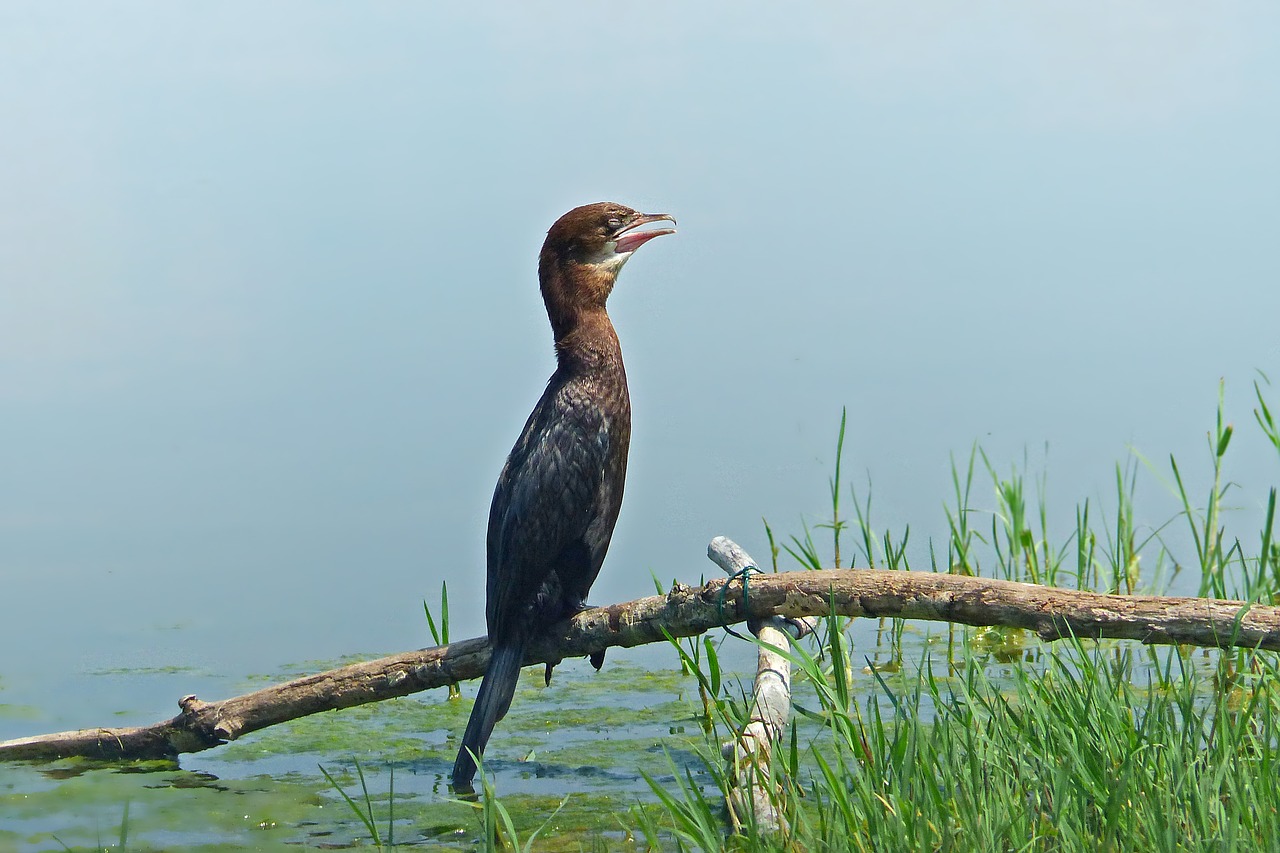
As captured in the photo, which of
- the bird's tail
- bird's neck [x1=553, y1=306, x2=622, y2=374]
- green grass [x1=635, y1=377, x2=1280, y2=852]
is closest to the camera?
green grass [x1=635, y1=377, x2=1280, y2=852]

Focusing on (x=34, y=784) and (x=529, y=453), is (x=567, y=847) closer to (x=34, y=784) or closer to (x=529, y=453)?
(x=529, y=453)

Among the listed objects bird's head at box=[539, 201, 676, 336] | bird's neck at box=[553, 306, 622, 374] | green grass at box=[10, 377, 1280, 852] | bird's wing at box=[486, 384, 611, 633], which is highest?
bird's head at box=[539, 201, 676, 336]

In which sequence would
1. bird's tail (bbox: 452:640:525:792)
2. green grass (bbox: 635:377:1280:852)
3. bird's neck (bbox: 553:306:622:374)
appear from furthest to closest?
bird's neck (bbox: 553:306:622:374) → bird's tail (bbox: 452:640:525:792) → green grass (bbox: 635:377:1280:852)

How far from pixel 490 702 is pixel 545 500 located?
2.32 feet

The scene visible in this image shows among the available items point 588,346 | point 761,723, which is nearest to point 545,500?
point 588,346

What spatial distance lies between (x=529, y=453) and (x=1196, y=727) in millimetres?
2326

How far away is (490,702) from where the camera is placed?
394 cm

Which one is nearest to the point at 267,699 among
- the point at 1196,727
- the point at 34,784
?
the point at 34,784

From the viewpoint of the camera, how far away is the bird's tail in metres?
3.95

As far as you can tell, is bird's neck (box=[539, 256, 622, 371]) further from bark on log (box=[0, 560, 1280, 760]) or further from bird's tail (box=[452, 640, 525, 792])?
bird's tail (box=[452, 640, 525, 792])

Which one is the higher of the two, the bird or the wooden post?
the bird

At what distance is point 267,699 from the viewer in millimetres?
4324

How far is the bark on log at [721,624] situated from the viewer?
3.16 meters

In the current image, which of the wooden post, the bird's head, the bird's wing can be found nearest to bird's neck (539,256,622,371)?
the bird's head
